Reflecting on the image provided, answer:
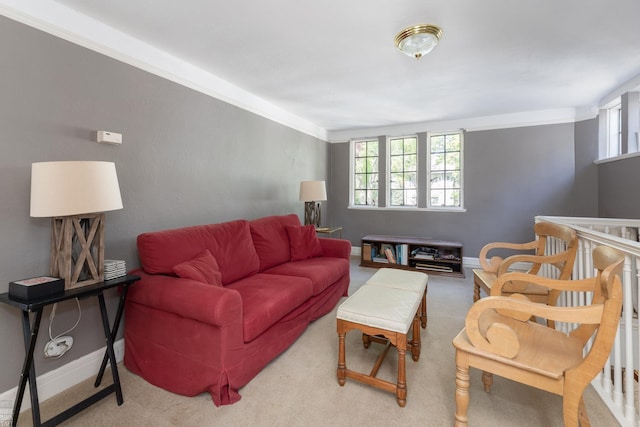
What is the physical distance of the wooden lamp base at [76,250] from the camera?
1.55 m

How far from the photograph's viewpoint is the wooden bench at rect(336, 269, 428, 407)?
1604mm

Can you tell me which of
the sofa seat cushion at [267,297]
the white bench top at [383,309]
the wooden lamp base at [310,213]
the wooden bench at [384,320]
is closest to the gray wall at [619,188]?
the wooden bench at [384,320]

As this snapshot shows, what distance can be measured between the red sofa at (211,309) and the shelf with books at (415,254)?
2.08 metres

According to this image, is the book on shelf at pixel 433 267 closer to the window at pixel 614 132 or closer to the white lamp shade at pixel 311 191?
the white lamp shade at pixel 311 191

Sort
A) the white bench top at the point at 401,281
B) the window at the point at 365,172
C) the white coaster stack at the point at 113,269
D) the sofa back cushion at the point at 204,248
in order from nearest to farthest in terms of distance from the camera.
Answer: the white coaster stack at the point at 113,269, the sofa back cushion at the point at 204,248, the white bench top at the point at 401,281, the window at the point at 365,172

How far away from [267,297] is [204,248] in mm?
718

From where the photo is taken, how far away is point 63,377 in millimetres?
1773

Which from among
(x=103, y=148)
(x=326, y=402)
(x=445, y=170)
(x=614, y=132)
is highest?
(x=614, y=132)

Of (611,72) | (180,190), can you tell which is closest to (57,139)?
(180,190)

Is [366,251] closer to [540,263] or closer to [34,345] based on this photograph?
[540,263]

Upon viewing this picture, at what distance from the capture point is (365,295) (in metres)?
1.94

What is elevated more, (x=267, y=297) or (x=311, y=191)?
(x=311, y=191)

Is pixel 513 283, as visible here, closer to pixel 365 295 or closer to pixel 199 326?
pixel 365 295

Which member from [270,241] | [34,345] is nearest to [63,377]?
[34,345]
